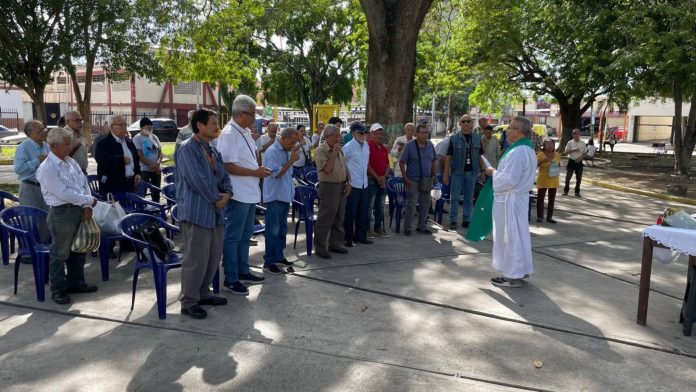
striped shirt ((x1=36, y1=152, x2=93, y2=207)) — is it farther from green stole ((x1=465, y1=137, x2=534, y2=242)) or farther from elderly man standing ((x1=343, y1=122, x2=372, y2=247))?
green stole ((x1=465, y1=137, x2=534, y2=242))

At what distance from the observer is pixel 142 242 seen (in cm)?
482

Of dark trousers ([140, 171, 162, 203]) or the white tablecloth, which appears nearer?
the white tablecloth

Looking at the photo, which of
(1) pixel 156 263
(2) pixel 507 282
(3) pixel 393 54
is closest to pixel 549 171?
(3) pixel 393 54

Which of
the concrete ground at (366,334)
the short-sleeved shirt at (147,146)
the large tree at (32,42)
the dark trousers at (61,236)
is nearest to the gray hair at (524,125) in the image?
the concrete ground at (366,334)

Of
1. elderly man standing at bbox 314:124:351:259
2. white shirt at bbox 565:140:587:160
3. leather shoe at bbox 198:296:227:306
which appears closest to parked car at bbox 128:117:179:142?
white shirt at bbox 565:140:587:160

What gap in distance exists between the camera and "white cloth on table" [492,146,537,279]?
6.09 meters

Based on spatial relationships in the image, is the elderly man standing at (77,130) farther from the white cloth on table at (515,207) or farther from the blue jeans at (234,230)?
the white cloth on table at (515,207)

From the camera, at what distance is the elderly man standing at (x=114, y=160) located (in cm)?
692

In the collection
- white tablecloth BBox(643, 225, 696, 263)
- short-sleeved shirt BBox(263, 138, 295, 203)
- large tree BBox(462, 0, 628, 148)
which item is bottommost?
white tablecloth BBox(643, 225, 696, 263)

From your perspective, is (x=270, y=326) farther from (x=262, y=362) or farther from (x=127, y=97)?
(x=127, y=97)

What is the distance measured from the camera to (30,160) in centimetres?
630

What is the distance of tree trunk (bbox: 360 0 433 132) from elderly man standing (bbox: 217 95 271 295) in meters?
5.76

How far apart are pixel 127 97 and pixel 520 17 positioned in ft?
117

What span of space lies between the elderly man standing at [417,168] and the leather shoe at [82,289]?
4.55 meters
